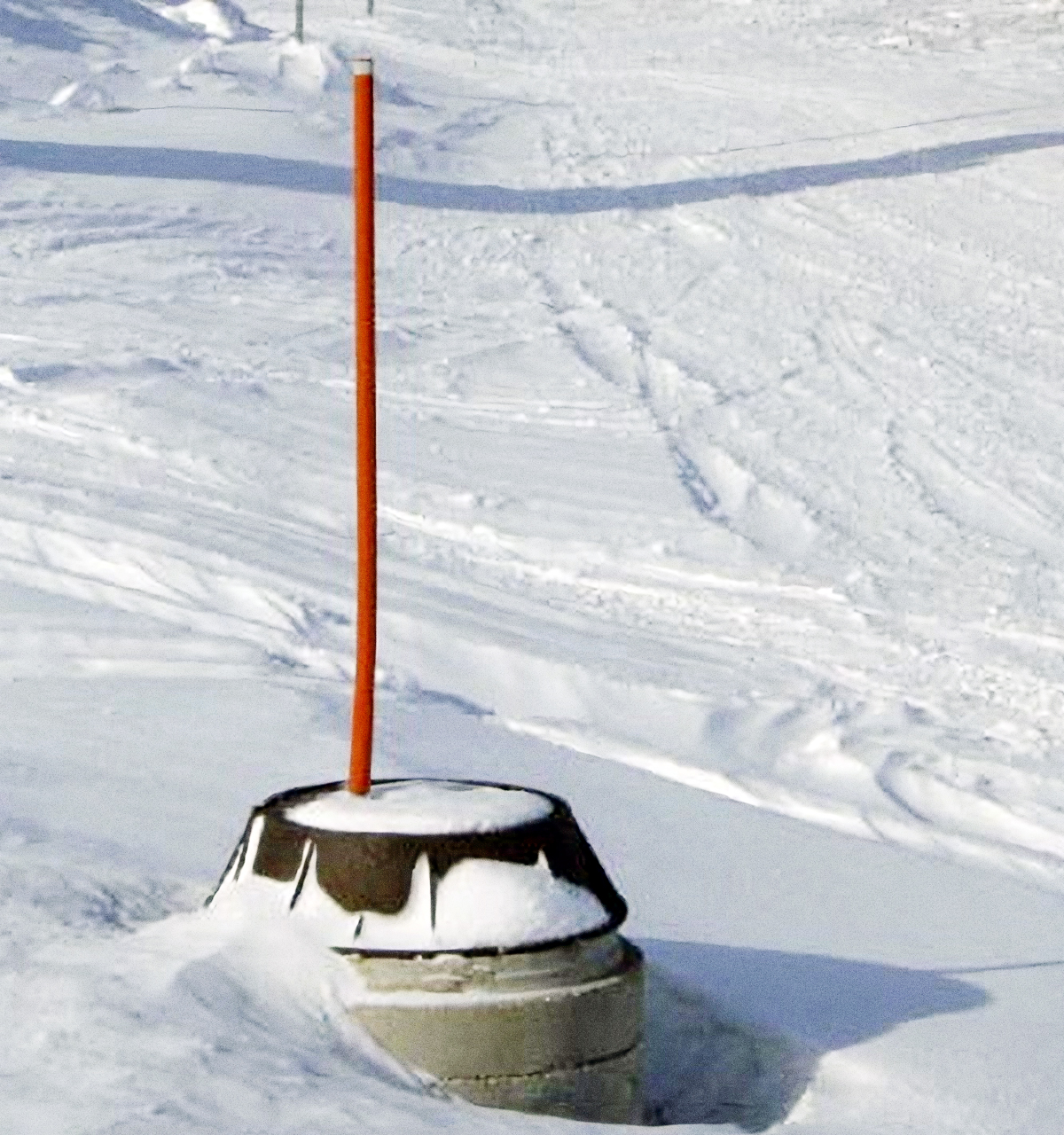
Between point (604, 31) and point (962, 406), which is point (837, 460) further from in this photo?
point (604, 31)

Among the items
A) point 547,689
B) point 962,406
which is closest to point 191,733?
point 547,689

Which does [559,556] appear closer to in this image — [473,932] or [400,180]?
[473,932]

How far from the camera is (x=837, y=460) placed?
10.9 m

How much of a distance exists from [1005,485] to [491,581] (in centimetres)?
273

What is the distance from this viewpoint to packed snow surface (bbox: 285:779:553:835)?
4.52 metres

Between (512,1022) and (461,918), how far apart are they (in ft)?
0.52

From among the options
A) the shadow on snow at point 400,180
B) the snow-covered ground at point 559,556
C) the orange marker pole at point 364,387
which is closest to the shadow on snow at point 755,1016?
the snow-covered ground at point 559,556

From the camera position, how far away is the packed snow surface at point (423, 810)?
452cm

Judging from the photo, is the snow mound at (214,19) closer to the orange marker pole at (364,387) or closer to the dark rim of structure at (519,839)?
the orange marker pole at (364,387)

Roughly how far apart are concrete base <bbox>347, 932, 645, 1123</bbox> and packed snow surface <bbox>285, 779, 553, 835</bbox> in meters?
0.21

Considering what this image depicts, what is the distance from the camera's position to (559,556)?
912cm

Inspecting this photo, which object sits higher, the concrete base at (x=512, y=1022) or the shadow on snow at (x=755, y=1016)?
the concrete base at (x=512, y=1022)

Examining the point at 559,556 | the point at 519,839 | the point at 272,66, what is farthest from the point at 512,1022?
the point at 272,66

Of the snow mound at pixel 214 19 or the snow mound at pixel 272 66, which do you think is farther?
the snow mound at pixel 214 19
